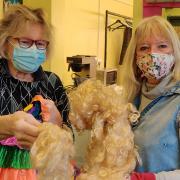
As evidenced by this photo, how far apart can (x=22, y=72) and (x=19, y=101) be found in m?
0.19

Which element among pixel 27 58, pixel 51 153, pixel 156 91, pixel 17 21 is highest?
pixel 17 21

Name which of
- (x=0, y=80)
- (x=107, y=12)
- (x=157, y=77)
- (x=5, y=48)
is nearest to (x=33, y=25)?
(x=5, y=48)

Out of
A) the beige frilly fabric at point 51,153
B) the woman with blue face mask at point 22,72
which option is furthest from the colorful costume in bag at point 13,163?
the beige frilly fabric at point 51,153

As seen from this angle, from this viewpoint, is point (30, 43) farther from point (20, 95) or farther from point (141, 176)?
point (141, 176)

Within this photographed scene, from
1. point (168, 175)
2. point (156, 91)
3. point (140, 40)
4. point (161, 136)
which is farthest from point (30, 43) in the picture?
point (168, 175)

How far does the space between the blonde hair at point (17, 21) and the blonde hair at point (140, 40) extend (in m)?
0.43

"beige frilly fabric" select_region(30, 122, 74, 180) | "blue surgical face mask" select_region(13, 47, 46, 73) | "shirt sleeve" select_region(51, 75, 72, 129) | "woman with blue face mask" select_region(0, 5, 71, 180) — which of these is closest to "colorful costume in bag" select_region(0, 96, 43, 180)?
"woman with blue face mask" select_region(0, 5, 71, 180)

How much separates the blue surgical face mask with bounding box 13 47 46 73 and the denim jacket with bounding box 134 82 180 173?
0.64 metres

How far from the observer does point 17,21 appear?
1502 mm

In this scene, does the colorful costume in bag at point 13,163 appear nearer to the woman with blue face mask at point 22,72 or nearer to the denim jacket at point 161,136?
the woman with blue face mask at point 22,72

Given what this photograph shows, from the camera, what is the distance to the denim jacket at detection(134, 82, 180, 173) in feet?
3.59

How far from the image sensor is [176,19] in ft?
9.57

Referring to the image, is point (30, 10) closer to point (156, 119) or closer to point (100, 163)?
point (156, 119)

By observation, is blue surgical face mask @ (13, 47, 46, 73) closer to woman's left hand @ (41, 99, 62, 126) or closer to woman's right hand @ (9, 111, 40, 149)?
woman's left hand @ (41, 99, 62, 126)
